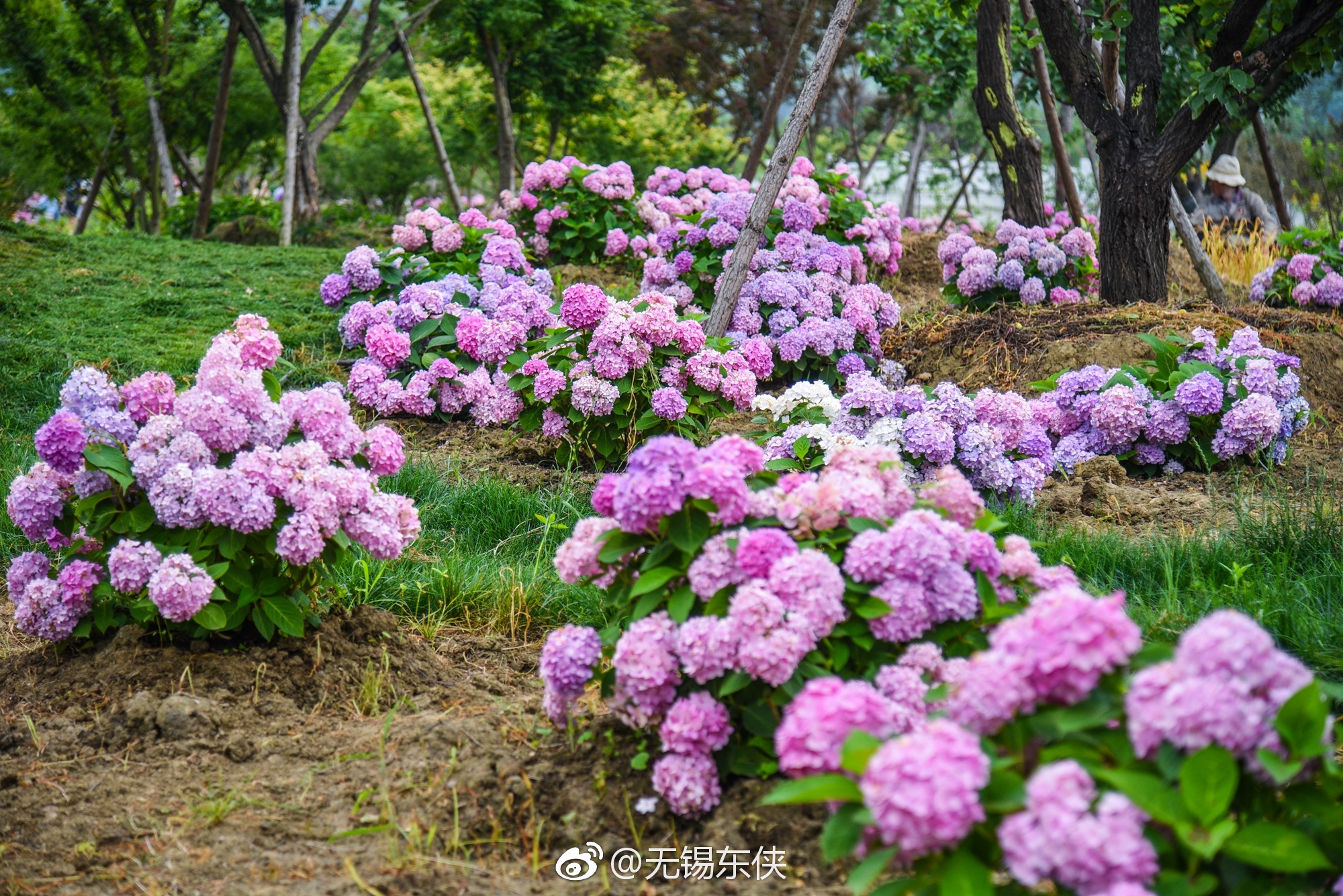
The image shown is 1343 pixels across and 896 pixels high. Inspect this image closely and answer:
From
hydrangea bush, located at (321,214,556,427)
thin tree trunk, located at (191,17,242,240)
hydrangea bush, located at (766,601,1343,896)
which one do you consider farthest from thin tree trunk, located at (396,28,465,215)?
hydrangea bush, located at (766,601,1343,896)

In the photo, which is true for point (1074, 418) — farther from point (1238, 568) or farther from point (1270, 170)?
point (1270, 170)

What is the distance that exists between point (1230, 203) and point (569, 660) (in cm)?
1363

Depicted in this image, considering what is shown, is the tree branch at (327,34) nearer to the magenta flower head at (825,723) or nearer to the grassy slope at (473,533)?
the grassy slope at (473,533)

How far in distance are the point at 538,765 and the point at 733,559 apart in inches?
27.5

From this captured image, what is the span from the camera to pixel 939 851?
4.59 feet

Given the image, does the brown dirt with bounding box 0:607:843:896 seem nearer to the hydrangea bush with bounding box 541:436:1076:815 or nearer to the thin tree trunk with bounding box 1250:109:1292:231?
the hydrangea bush with bounding box 541:436:1076:815

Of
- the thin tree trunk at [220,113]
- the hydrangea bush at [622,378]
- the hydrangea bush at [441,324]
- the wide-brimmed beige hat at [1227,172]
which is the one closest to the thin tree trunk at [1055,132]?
the hydrangea bush at [441,324]

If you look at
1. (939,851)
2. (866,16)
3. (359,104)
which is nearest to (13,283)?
(939,851)

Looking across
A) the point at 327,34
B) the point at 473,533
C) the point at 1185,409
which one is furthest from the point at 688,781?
the point at 327,34

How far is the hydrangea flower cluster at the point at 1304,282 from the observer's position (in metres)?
7.06

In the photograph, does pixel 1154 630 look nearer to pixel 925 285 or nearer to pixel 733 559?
pixel 733 559

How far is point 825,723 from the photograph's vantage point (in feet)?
5.05

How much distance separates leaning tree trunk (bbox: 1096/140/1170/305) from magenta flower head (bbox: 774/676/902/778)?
537 centimetres

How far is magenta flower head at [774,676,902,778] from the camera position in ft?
5.04
